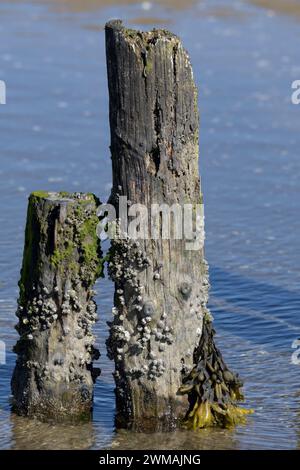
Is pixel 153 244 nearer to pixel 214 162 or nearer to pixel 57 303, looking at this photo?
pixel 57 303

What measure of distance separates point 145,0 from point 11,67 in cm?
504

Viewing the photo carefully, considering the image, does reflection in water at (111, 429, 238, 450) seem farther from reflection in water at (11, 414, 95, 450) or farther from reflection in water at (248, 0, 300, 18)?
reflection in water at (248, 0, 300, 18)

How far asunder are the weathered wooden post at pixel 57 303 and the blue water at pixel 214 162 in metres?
0.31

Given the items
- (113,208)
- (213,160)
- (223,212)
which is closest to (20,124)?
(213,160)

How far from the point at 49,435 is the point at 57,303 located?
37.3 inches

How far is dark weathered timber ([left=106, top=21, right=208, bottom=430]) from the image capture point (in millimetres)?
7449

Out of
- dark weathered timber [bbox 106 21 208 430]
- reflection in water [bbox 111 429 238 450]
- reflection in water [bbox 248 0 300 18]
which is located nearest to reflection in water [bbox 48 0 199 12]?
reflection in water [bbox 248 0 300 18]

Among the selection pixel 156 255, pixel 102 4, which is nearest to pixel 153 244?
pixel 156 255

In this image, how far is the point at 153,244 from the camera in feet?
25.0

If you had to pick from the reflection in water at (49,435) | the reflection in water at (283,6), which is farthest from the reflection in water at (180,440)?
the reflection in water at (283,6)

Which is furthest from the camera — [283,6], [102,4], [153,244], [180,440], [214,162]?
[102,4]

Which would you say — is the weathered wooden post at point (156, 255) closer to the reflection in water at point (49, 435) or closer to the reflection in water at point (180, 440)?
the reflection in water at point (180, 440)

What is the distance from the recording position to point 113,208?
25.1 feet

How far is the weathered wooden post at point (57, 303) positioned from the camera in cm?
762
